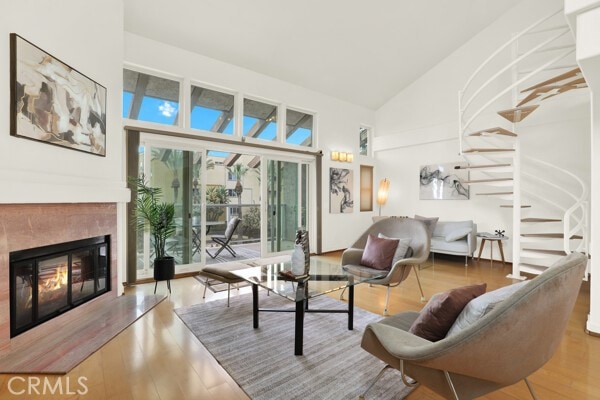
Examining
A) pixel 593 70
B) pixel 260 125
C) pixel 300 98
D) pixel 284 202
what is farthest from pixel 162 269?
pixel 593 70

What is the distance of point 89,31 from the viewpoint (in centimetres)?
304

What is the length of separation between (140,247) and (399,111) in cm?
624

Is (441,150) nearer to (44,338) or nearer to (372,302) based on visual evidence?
(372,302)

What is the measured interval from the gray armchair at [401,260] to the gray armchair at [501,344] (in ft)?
5.11

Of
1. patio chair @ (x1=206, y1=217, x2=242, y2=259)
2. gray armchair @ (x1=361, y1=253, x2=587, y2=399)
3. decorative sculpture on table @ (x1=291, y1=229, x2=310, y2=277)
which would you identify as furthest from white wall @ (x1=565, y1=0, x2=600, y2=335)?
patio chair @ (x1=206, y1=217, x2=242, y2=259)

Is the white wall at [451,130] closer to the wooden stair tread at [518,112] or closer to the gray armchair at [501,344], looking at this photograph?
the wooden stair tread at [518,112]

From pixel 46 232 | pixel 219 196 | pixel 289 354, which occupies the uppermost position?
pixel 219 196

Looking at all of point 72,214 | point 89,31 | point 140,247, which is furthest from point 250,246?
point 89,31

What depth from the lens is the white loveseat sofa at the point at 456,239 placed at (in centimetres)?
541

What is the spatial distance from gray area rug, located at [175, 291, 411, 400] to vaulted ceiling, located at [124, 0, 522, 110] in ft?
12.5

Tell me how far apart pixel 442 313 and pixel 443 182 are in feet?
18.0

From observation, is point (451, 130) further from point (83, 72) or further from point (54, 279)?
point (54, 279)

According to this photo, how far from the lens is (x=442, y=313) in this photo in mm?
1496

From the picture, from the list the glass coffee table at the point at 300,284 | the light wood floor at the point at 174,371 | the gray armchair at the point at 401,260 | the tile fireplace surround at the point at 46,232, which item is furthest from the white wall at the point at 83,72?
the gray armchair at the point at 401,260
